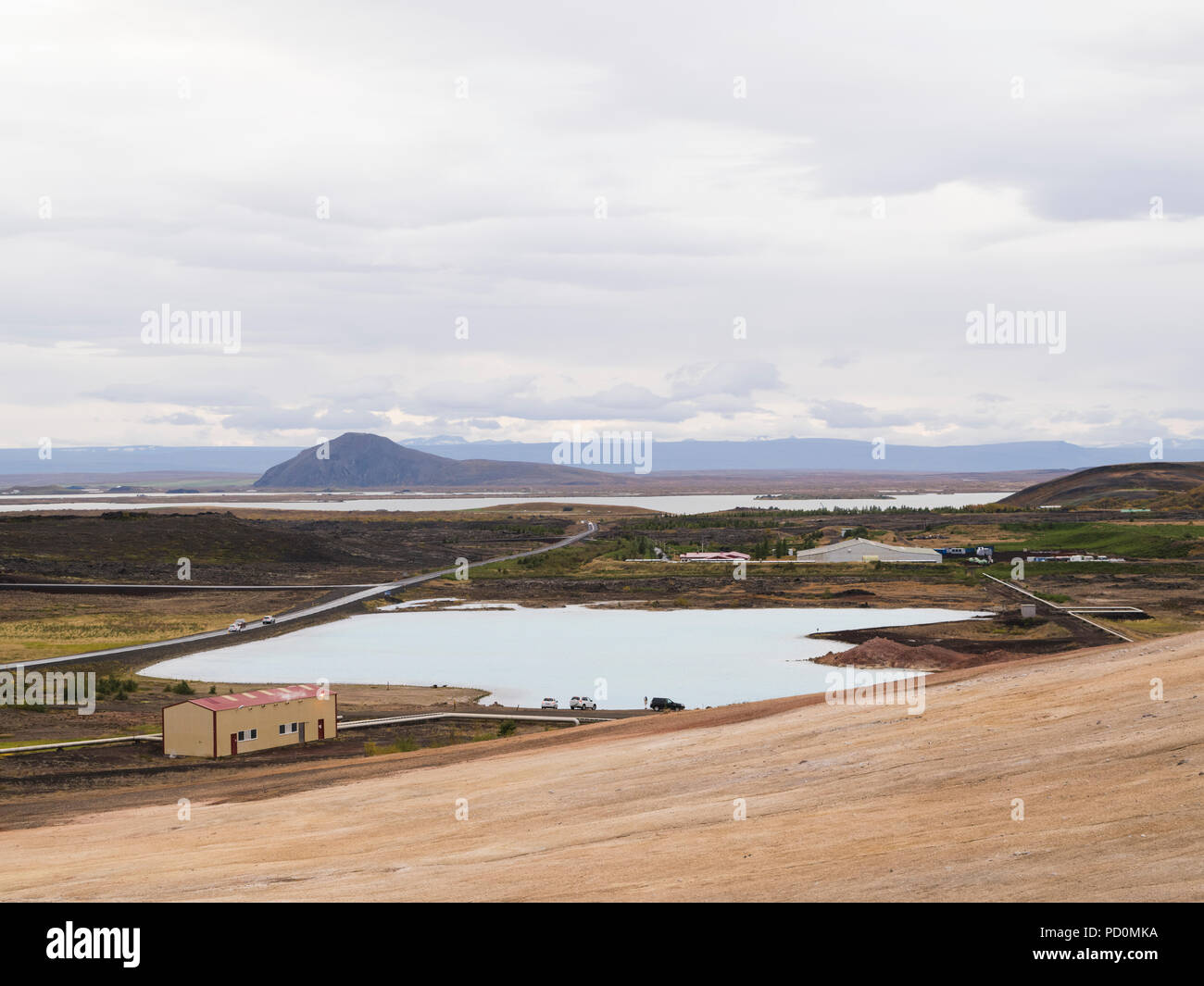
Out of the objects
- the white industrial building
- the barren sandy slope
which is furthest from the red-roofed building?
the white industrial building

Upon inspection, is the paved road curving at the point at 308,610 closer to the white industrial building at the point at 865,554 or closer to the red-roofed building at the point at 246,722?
the red-roofed building at the point at 246,722

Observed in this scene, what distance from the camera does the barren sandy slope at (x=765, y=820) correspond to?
1405cm

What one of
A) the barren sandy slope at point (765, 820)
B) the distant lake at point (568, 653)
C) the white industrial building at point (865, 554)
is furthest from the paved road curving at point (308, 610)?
the barren sandy slope at point (765, 820)

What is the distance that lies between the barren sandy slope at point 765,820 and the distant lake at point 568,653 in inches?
998

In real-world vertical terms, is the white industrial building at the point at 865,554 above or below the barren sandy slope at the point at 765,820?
below

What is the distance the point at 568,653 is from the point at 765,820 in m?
51.3

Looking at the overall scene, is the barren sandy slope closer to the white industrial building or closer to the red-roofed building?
the red-roofed building

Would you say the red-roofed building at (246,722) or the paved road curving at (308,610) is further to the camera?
the paved road curving at (308,610)

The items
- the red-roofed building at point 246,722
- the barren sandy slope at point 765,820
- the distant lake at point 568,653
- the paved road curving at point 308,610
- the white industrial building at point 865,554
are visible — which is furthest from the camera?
the white industrial building at point 865,554

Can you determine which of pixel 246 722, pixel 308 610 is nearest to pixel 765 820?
pixel 246 722

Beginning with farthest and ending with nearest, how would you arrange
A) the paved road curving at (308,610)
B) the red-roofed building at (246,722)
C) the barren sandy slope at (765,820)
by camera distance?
1. the paved road curving at (308,610)
2. the red-roofed building at (246,722)
3. the barren sandy slope at (765,820)
